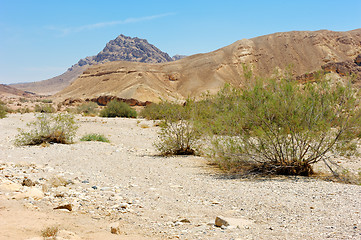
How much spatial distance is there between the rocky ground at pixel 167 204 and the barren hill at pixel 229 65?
52.7 metres

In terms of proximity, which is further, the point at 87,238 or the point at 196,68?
the point at 196,68

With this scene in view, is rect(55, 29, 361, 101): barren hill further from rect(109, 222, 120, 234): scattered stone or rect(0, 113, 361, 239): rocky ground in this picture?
rect(109, 222, 120, 234): scattered stone

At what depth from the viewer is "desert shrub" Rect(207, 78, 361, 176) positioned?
293 inches

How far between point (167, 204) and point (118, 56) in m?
155

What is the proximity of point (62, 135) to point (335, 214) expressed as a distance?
38.7ft

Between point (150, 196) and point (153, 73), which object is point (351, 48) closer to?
point (153, 73)

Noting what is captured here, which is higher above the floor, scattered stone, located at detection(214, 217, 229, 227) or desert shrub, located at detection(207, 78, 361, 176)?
desert shrub, located at detection(207, 78, 361, 176)

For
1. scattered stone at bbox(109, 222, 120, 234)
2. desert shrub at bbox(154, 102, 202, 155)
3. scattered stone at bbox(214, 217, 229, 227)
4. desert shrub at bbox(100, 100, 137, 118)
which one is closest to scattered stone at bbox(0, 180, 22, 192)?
scattered stone at bbox(109, 222, 120, 234)

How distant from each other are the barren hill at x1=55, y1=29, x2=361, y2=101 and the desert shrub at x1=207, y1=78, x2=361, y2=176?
52.1m

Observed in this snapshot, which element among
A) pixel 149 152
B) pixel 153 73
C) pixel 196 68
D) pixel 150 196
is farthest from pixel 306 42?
pixel 150 196

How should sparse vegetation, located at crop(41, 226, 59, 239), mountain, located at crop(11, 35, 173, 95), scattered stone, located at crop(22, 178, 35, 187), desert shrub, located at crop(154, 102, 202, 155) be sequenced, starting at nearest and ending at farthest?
sparse vegetation, located at crop(41, 226, 59, 239), scattered stone, located at crop(22, 178, 35, 187), desert shrub, located at crop(154, 102, 202, 155), mountain, located at crop(11, 35, 173, 95)

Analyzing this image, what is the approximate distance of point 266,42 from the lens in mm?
73188

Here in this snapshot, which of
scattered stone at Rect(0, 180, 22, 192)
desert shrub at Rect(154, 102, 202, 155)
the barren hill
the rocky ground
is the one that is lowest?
the rocky ground

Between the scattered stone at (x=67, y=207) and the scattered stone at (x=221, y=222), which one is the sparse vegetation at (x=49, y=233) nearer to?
the scattered stone at (x=67, y=207)
